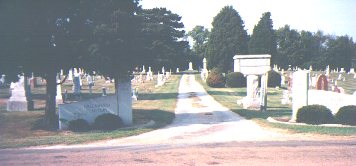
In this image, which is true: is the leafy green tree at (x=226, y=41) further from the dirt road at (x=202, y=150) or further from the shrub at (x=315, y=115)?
the dirt road at (x=202, y=150)

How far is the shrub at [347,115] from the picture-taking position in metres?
16.6

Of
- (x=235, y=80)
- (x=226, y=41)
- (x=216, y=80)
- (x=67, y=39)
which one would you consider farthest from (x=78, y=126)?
(x=226, y=41)

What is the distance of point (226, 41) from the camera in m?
62.0

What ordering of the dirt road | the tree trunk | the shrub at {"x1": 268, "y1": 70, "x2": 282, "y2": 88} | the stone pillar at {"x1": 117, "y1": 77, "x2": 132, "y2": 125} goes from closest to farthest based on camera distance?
1. the dirt road
2. the tree trunk
3. the stone pillar at {"x1": 117, "y1": 77, "x2": 132, "y2": 125}
4. the shrub at {"x1": 268, "y1": 70, "x2": 282, "y2": 88}

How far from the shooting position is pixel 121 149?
11.9 meters

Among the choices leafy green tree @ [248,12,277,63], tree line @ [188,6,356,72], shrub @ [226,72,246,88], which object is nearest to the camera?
shrub @ [226,72,246,88]

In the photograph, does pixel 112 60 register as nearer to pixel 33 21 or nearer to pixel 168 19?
pixel 33 21

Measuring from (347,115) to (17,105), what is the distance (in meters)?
19.4

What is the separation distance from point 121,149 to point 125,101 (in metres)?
7.11

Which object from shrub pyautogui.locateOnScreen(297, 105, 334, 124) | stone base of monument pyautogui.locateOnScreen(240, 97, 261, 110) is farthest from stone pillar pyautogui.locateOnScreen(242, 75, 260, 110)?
shrub pyautogui.locateOnScreen(297, 105, 334, 124)

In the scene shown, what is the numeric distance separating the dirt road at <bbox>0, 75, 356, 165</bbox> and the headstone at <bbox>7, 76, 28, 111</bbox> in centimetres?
1170

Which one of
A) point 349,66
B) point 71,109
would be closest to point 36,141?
point 71,109

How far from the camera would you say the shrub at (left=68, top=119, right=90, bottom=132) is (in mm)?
17234

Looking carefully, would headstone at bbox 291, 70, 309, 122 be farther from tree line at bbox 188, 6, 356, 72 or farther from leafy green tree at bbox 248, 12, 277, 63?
leafy green tree at bbox 248, 12, 277, 63
